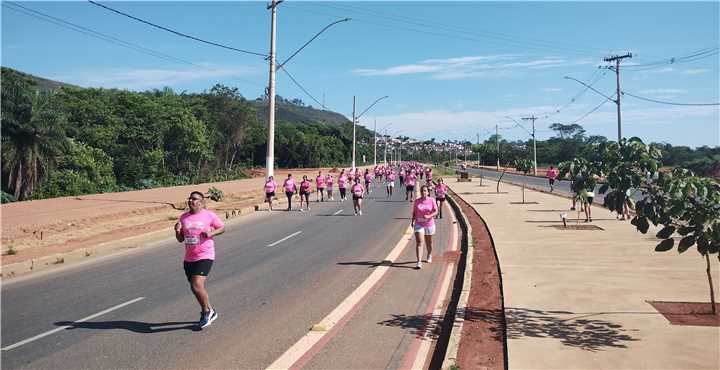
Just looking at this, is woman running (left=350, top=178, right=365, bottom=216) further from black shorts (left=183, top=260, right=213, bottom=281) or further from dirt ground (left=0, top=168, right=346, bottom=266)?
black shorts (left=183, top=260, right=213, bottom=281)

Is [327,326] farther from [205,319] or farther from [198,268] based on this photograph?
[198,268]

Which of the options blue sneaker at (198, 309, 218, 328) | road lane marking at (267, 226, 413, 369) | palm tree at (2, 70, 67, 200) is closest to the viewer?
road lane marking at (267, 226, 413, 369)

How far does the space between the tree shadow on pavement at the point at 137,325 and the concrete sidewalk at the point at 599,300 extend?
3.89 m

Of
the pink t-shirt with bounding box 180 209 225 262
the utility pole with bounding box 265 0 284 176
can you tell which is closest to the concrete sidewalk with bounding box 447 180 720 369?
the pink t-shirt with bounding box 180 209 225 262

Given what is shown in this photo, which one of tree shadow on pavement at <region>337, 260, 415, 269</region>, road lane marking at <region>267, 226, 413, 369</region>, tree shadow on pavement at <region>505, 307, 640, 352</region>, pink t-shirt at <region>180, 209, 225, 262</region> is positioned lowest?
road lane marking at <region>267, 226, 413, 369</region>

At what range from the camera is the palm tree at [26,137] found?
32594mm

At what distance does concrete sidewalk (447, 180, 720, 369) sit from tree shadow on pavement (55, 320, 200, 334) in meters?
3.89

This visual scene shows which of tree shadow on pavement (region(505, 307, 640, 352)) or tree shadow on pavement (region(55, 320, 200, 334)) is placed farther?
tree shadow on pavement (region(55, 320, 200, 334))

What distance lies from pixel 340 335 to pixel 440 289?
110 inches

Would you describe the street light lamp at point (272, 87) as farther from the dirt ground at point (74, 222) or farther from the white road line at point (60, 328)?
the white road line at point (60, 328)

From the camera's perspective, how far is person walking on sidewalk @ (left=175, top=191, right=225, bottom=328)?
655 centimetres

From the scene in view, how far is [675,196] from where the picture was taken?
5.42m

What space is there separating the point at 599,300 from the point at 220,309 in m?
5.23

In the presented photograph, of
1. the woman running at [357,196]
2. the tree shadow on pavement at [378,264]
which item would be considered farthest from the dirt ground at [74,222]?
the tree shadow on pavement at [378,264]
